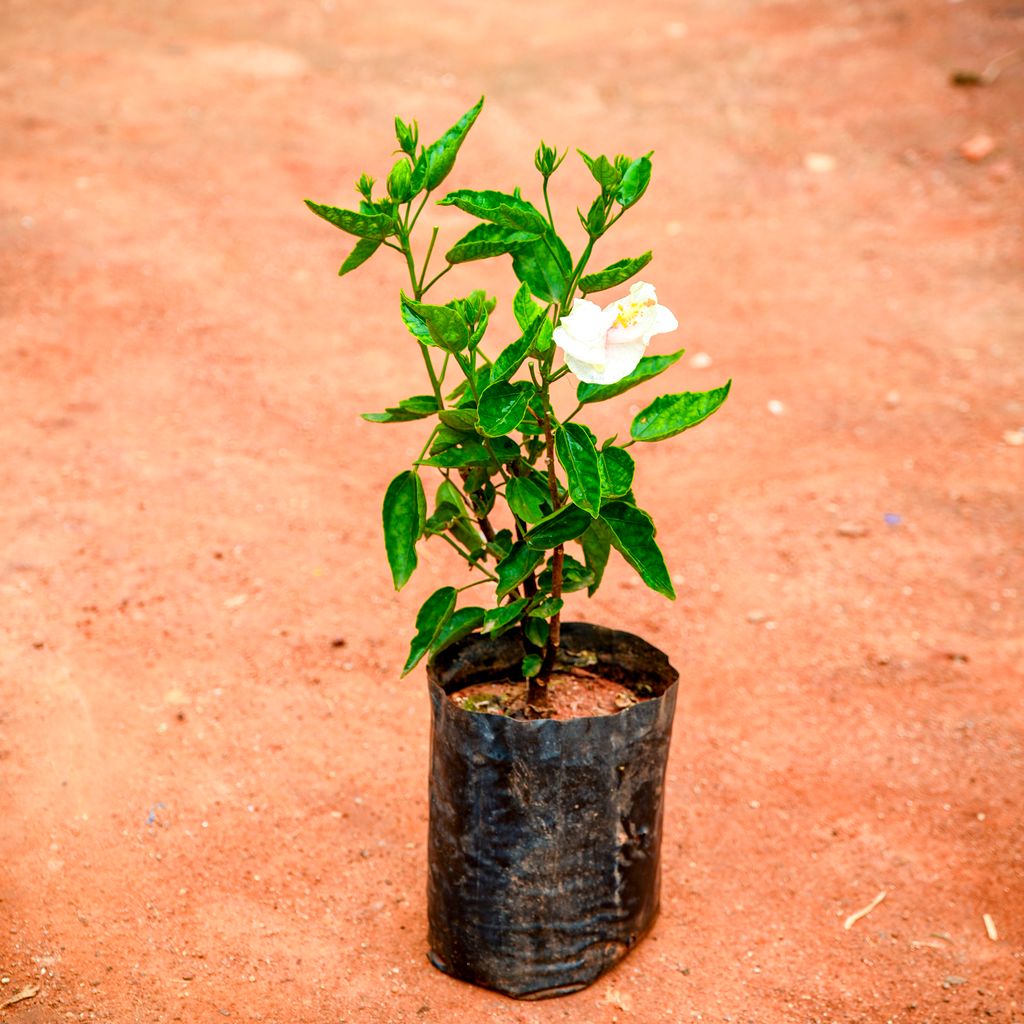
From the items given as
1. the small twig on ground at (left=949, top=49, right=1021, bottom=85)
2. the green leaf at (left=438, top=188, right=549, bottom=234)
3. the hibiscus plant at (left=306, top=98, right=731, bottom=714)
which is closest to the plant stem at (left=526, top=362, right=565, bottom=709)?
the hibiscus plant at (left=306, top=98, right=731, bottom=714)

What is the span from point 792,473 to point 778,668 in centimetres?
105

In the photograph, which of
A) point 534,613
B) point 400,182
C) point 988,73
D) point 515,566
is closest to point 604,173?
point 400,182

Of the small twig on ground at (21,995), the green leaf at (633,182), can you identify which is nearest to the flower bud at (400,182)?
the green leaf at (633,182)

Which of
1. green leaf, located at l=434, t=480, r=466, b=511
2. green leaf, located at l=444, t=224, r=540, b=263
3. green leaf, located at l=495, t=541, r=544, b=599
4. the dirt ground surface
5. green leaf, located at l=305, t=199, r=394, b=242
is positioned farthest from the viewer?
the dirt ground surface

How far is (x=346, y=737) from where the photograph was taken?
9.74 feet

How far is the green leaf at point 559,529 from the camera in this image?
1944 mm

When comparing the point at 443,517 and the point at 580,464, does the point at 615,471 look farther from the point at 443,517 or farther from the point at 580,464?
the point at 443,517

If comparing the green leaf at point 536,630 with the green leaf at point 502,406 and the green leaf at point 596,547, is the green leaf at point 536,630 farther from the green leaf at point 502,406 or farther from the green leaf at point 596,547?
the green leaf at point 502,406

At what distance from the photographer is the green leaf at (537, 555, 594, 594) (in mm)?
2127

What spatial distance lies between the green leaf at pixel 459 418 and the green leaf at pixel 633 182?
41cm

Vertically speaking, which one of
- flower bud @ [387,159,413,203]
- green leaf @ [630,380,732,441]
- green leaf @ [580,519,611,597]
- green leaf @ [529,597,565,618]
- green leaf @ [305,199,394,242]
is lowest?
green leaf @ [529,597,565,618]

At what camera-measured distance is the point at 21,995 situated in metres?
2.21

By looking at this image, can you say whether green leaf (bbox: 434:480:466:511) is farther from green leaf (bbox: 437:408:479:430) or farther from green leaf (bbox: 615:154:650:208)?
green leaf (bbox: 615:154:650:208)

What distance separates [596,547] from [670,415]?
29 cm
